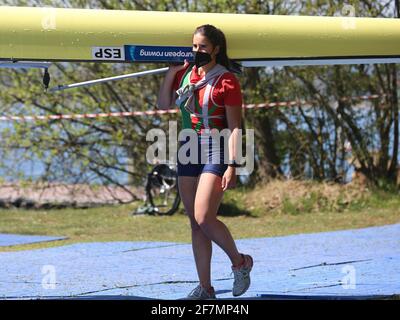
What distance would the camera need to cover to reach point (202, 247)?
5898 mm

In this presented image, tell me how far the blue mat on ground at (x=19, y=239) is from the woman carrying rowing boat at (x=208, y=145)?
13.9 ft

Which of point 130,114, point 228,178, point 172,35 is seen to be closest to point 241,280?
point 228,178

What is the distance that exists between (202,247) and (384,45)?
1696mm

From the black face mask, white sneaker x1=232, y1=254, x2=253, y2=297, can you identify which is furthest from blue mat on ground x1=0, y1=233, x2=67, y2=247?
the black face mask

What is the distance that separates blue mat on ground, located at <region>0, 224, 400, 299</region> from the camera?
21.1 ft

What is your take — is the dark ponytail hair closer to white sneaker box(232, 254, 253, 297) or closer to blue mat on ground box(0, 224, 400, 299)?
white sneaker box(232, 254, 253, 297)

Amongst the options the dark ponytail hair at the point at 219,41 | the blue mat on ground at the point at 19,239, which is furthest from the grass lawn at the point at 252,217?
the dark ponytail hair at the point at 219,41

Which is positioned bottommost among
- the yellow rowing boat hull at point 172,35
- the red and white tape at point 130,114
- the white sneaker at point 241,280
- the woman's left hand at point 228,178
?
the white sneaker at point 241,280

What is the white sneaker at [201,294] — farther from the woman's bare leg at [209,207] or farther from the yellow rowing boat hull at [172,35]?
the yellow rowing boat hull at [172,35]

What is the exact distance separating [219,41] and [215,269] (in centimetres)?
259

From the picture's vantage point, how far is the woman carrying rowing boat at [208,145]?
5.70 m

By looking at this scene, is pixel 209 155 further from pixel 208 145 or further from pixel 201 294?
pixel 201 294
